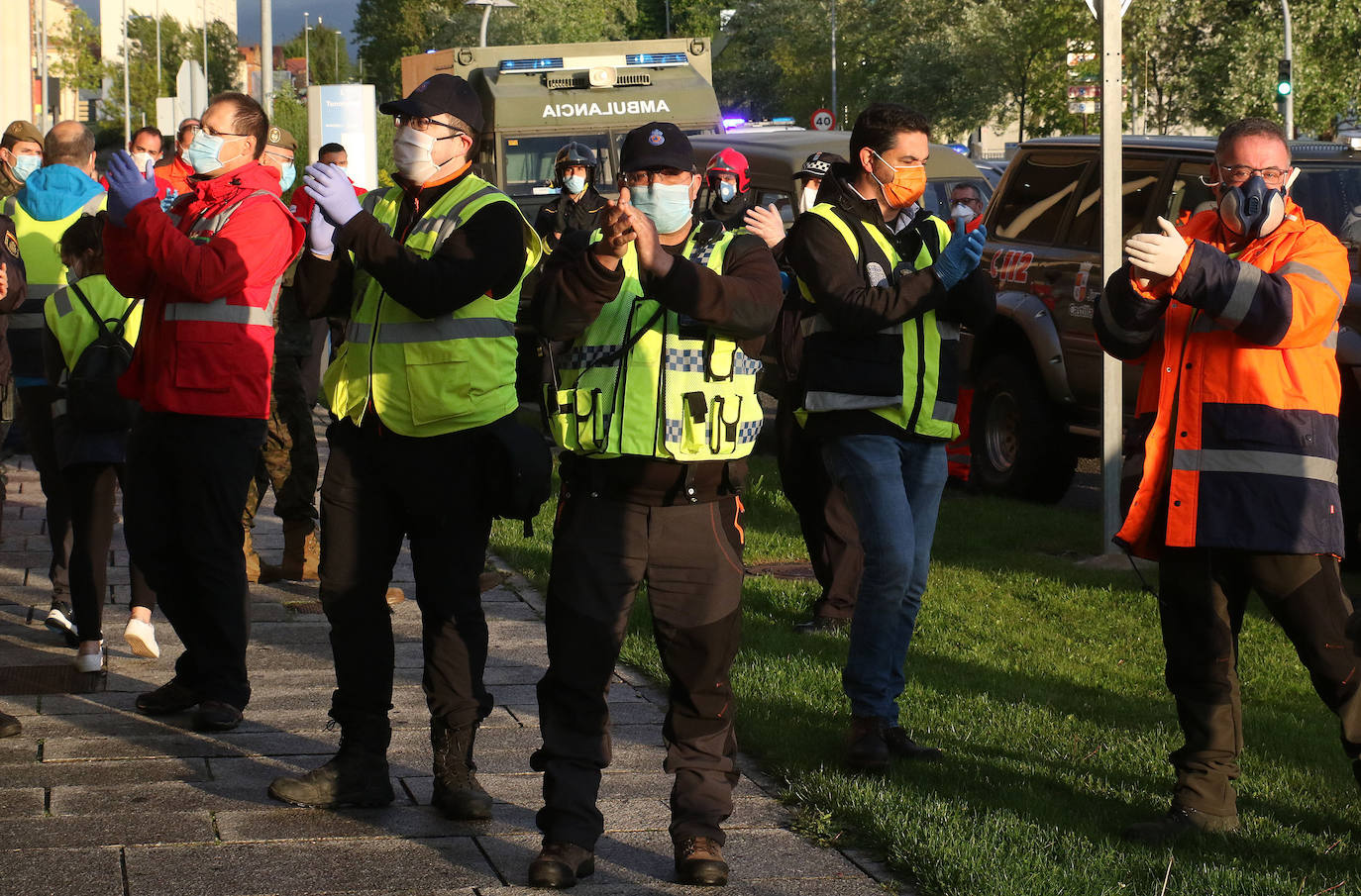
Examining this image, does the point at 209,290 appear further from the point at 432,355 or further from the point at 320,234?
the point at 432,355

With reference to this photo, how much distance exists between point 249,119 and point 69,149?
2523 millimetres

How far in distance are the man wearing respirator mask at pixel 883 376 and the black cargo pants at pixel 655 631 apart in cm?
95

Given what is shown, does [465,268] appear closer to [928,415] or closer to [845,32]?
[928,415]

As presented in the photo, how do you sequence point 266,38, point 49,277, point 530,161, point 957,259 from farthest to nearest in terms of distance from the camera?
point 266,38, point 530,161, point 49,277, point 957,259

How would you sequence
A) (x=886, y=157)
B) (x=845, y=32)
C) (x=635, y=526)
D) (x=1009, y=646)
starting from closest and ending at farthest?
1. (x=635, y=526)
2. (x=886, y=157)
3. (x=1009, y=646)
4. (x=845, y=32)

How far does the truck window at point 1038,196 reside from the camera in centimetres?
1063

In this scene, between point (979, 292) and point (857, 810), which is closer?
point (857, 810)

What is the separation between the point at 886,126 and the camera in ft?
17.9

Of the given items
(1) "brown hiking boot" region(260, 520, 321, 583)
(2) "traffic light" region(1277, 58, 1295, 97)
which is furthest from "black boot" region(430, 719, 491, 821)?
(2) "traffic light" region(1277, 58, 1295, 97)

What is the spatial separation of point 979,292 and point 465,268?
1.69 meters

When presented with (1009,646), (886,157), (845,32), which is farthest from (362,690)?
(845,32)

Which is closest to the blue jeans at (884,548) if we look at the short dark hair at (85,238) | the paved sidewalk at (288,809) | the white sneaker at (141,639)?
the paved sidewalk at (288,809)

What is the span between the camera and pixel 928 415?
5484 mm

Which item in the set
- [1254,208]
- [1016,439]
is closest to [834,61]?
[1016,439]
